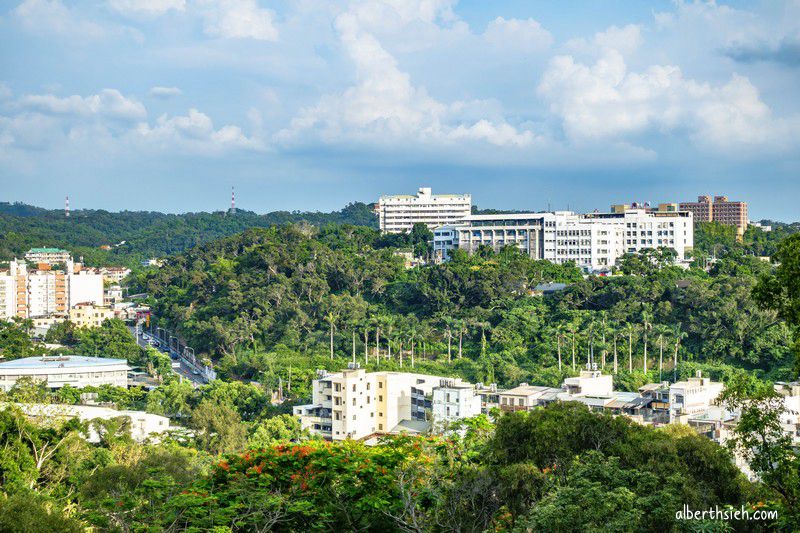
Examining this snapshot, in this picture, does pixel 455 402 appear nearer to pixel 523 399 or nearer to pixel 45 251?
pixel 523 399

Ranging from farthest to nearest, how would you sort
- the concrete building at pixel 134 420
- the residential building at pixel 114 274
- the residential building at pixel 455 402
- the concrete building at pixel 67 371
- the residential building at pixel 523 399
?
the residential building at pixel 114 274 < the concrete building at pixel 67 371 < the residential building at pixel 523 399 < the residential building at pixel 455 402 < the concrete building at pixel 134 420

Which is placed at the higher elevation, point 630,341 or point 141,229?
point 141,229

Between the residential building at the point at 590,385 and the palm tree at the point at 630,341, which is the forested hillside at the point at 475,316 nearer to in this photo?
the palm tree at the point at 630,341

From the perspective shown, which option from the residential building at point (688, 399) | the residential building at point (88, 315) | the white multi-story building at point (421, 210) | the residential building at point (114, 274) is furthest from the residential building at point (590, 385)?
the residential building at point (114, 274)

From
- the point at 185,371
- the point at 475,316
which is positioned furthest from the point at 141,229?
the point at 475,316

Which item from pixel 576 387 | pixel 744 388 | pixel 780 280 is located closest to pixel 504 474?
pixel 744 388

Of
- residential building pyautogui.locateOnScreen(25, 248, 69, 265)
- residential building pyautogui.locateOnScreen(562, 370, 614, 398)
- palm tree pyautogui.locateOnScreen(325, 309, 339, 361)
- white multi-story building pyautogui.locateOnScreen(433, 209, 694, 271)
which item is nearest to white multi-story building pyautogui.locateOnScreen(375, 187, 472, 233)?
white multi-story building pyautogui.locateOnScreen(433, 209, 694, 271)
